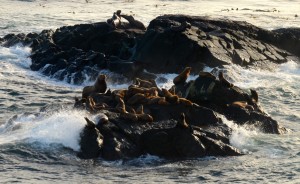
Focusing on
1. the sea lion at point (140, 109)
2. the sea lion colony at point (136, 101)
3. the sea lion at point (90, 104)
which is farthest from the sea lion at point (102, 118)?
the sea lion at point (140, 109)

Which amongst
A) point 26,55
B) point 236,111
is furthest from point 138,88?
point 26,55

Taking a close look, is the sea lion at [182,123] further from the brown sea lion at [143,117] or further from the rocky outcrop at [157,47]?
the rocky outcrop at [157,47]

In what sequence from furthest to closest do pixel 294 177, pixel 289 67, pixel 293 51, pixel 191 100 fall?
pixel 293 51 → pixel 289 67 → pixel 191 100 → pixel 294 177

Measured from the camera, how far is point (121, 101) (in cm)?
1958

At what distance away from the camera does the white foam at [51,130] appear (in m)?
18.0

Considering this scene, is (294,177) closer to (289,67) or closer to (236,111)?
(236,111)

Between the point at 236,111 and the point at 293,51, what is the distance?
16.0 metres

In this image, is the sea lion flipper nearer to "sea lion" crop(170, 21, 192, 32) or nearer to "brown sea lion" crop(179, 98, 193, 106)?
"brown sea lion" crop(179, 98, 193, 106)

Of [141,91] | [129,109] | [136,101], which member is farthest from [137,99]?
[141,91]

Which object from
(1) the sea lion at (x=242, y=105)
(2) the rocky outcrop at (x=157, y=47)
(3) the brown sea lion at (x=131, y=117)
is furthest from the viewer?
(2) the rocky outcrop at (x=157, y=47)

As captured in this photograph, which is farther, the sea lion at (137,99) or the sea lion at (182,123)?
the sea lion at (137,99)

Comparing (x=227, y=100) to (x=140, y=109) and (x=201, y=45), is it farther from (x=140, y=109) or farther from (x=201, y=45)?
(x=201, y=45)

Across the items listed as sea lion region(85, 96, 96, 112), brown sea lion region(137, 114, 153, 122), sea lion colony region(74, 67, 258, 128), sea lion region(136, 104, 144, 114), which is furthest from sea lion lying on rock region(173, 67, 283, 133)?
sea lion region(85, 96, 96, 112)

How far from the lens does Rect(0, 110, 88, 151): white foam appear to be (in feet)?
58.9
